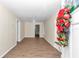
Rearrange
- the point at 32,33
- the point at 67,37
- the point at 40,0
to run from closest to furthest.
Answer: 1. the point at 67,37
2. the point at 40,0
3. the point at 32,33

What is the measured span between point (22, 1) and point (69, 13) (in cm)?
230

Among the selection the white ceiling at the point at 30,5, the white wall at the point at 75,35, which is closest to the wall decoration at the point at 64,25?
the white wall at the point at 75,35

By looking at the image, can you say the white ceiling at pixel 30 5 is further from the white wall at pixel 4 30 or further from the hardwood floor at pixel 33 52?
the hardwood floor at pixel 33 52

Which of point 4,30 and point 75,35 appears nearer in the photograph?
point 75,35

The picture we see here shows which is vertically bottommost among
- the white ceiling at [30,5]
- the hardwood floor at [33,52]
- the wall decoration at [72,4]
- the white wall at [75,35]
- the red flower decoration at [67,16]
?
the hardwood floor at [33,52]

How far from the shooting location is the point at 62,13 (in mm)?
2564

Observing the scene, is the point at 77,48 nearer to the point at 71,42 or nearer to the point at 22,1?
the point at 71,42

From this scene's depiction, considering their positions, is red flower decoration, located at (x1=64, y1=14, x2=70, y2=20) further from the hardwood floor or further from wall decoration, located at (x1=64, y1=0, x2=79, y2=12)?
the hardwood floor

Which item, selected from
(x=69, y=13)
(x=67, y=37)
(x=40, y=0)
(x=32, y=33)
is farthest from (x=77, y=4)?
(x=32, y=33)

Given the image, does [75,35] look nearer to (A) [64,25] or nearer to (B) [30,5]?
(A) [64,25]

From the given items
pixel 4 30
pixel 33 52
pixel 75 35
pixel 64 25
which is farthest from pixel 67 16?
pixel 33 52

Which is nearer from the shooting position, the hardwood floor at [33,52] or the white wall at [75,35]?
the white wall at [75,35]

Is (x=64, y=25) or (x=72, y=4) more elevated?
(x=72, y=4)

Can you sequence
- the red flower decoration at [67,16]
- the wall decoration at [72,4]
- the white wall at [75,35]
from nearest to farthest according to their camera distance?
the white wall at [75,35]
the wall decoration at [72,4]
the red flower decoration at [67,16]
